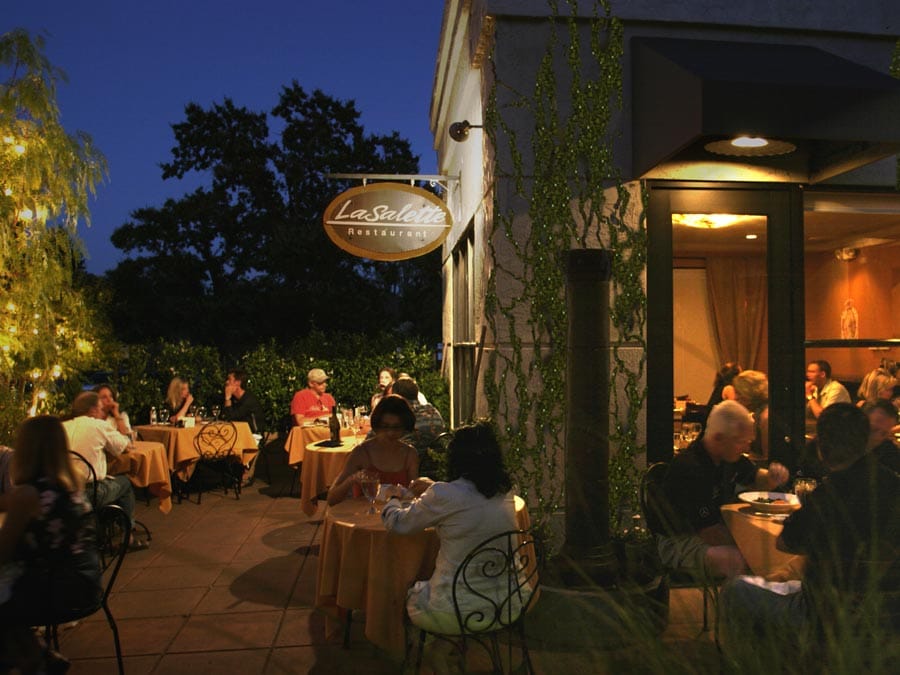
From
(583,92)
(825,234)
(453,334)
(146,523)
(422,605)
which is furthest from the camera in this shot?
(453,334)

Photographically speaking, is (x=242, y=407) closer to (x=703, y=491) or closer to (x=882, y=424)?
(x=703, y=491)

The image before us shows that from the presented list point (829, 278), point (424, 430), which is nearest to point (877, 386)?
point (829, 278)

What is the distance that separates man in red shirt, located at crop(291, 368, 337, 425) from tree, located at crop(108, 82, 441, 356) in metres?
10.8

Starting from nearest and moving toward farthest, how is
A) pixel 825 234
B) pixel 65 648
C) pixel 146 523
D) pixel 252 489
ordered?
pixel 65 648 < pixel 825 234 < pixel 146 523 < pixel 252 489

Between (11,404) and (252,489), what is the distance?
3.04 metres

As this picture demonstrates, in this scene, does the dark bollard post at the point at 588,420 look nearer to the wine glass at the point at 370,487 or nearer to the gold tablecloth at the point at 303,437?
the wine glass at the point at 370,487

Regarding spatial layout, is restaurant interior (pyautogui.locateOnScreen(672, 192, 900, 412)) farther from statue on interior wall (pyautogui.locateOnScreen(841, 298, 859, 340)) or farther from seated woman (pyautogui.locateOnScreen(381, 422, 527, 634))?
seated woman (pyautogui.locateOnScreen(381, 422, 527, 634))

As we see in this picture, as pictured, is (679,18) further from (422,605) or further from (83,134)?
(83,134)

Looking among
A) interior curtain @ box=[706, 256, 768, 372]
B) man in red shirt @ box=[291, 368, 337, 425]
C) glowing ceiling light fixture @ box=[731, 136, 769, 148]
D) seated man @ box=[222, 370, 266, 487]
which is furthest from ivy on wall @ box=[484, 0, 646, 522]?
seated man @ box=[222, 370, 266, 487]

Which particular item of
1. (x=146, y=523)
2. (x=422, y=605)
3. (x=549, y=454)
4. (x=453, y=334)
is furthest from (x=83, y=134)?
(x=422, y=605)

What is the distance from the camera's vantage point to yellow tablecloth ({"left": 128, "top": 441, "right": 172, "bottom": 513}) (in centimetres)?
711

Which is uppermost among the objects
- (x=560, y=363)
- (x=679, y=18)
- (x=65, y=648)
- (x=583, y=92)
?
(x=679, y=18)

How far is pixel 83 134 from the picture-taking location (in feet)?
25.2

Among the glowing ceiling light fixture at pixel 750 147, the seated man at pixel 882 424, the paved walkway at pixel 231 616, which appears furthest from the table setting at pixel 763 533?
the glowing ceiling light fixture at pixel 750 147
